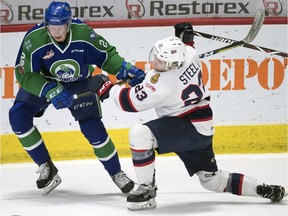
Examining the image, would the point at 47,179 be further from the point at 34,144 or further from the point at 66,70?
the point at 66,70

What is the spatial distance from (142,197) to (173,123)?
1.29 ft

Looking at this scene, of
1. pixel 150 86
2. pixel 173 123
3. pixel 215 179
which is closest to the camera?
pixel 150 86

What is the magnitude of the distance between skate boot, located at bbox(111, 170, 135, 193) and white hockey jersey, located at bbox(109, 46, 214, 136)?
1.67 feet

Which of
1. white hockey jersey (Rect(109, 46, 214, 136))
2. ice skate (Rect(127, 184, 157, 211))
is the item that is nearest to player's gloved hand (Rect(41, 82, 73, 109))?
white hockey jersey (Rect(109, 46, 214, 136))

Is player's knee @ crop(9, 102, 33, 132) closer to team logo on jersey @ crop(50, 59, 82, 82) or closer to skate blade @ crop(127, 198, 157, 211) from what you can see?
team logo on jersey @ crop(50, 59, 82, 82)

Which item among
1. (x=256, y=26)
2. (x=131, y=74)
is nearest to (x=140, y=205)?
(x=131, y=74)

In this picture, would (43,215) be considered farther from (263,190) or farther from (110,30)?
(110,30)

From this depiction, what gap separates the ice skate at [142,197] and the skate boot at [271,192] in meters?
0.53

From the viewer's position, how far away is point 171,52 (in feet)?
14.1

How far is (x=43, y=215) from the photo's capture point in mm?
4387

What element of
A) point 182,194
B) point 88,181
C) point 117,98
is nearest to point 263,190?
point 182,194

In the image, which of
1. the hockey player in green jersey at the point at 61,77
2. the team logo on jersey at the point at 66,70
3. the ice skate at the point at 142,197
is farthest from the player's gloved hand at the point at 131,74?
the ice skate at the point at 142,197

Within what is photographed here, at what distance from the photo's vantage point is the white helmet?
4293 millimetres

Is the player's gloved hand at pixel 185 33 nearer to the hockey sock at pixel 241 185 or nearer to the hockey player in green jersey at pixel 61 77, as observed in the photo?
the hockey player in green jersey at pixel 61 77
